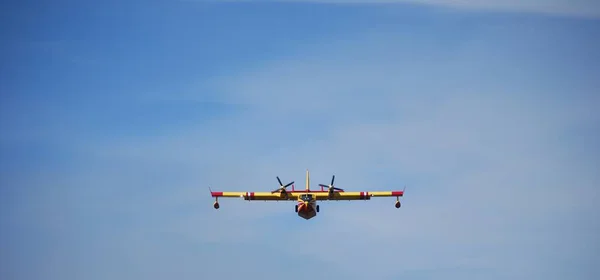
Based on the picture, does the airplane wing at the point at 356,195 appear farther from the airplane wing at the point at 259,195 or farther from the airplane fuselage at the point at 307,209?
the airplane wing at the point at 259,195

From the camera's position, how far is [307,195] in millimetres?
94875

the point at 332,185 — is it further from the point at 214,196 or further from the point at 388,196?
the point at 214,196

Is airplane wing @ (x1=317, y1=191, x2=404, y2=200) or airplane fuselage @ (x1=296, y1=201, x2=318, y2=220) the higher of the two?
airplane wing @ (x1=317, y1=191, x2=404, y2=200)

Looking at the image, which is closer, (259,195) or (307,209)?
(307,209)

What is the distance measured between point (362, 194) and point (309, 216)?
872 cm

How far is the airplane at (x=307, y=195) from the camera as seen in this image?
311 ft

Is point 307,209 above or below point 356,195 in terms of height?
below

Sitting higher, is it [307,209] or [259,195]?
[259,195]

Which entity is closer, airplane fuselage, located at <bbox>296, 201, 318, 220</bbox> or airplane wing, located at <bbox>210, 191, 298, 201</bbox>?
airplane fuselage, located at <bbox>296, 201, 318, 220</bbox>

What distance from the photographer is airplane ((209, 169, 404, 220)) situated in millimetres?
94875

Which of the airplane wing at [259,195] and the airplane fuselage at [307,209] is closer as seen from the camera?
the airplane fuselage at [307,209]

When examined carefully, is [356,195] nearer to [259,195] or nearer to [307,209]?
[307,209]

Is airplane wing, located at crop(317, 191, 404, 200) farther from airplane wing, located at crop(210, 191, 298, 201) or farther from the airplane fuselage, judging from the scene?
airplane wing, located at crop(210, 191, 298, 201)

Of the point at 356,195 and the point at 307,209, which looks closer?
the point at 307,209
